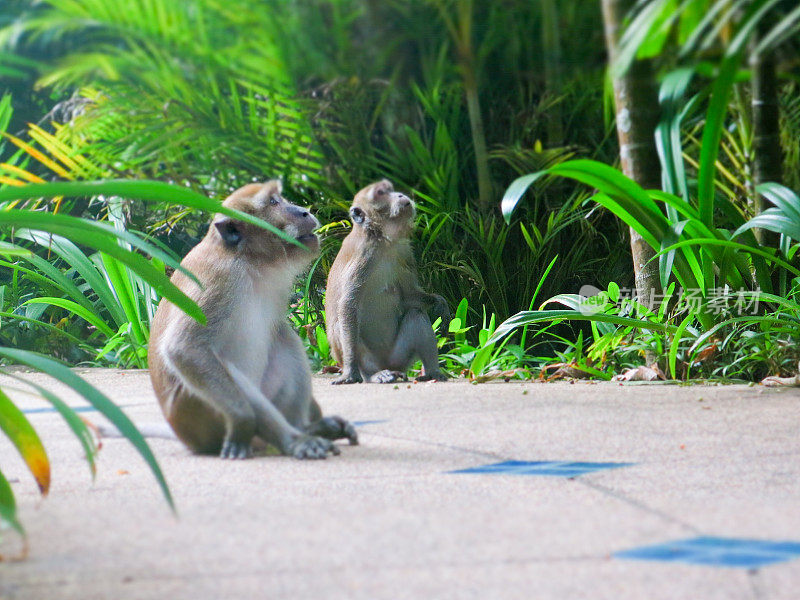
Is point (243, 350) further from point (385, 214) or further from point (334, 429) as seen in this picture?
point (385, 214)

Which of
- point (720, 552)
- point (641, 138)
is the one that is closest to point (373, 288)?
point (641, 138)

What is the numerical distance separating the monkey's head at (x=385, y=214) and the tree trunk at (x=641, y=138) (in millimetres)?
1217

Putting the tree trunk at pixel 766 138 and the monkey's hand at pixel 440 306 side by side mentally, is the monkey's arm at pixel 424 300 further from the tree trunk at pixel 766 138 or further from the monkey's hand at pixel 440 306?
the tree trunk at pixel 766 138

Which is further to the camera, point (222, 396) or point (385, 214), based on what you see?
point (385, 214)

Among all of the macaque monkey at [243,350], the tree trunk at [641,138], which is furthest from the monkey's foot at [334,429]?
the tree trunk at [641,138]

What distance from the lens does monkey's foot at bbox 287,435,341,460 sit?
2.33m

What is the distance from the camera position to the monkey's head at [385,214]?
4918 mm

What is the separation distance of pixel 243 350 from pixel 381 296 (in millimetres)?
2436

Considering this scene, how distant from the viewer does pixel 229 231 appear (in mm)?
2609

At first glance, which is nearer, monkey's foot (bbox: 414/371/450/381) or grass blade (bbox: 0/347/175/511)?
grass blade (bbox: 0/347/175/511)

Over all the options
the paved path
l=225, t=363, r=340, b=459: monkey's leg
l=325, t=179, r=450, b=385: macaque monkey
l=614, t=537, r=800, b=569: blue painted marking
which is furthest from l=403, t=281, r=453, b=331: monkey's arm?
l=614, t=537, r=800, b=569: blue painted marking

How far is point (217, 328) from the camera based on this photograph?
2.51m

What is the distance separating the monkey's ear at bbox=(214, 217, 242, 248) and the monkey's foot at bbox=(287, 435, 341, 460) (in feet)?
1.96

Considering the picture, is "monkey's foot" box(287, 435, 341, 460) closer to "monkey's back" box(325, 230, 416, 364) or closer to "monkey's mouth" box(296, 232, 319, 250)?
"monkey's mouth" box(296, 232, 319, 250)
